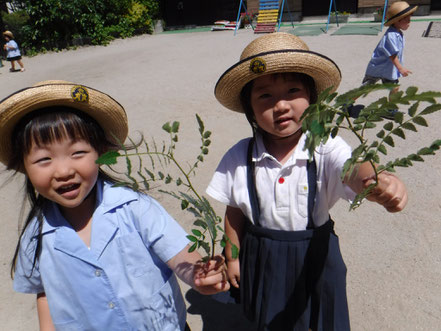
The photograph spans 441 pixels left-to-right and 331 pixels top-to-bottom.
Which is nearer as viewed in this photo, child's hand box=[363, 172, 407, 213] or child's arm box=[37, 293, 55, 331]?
child's hand box=[363, 172, 407, 213]

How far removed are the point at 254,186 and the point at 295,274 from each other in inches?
17.1

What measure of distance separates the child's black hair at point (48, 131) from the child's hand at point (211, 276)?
25.7 inches

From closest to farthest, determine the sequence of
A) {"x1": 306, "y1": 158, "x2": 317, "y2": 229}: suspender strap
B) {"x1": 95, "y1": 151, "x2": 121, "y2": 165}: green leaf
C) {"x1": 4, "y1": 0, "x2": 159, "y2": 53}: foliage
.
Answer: {"x1": 95, "y1": 151, "x2": 121, "y2": 165}: green leaf, {"x1": 306, "y1": 158, "x2": 317, "y2": 229}: suspender strap, {"x1": 4, "y1": 0, "x2": 159, "y2": 53}: foliage

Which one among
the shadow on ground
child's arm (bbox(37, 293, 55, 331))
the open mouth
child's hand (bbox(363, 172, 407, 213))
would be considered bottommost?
the shadow on ground

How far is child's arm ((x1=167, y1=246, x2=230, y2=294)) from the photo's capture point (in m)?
1.39

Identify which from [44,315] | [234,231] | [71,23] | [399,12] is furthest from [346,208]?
[71,23]

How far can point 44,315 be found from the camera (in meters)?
1.66

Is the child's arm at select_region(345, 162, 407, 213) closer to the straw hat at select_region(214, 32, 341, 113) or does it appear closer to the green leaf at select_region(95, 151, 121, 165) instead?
the straw hat at select_region(214, 32, 341, 113)

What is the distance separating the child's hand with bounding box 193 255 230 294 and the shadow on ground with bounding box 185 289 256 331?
119 cm

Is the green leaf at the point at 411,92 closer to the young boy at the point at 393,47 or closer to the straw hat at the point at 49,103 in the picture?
the straw hat at the point at 49,103

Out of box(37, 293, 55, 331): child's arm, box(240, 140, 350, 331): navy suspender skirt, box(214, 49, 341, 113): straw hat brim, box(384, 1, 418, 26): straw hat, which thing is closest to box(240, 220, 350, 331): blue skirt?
box(240, 140, 350, 331): navy suspender skirt

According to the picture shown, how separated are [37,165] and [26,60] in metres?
14.3

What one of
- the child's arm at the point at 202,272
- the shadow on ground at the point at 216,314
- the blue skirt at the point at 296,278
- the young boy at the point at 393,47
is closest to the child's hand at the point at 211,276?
the child's arm at the point at 202,272

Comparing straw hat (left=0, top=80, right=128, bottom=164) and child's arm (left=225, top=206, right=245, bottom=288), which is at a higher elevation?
straw hat (left=0, top=80, right=128, bottom=164)
